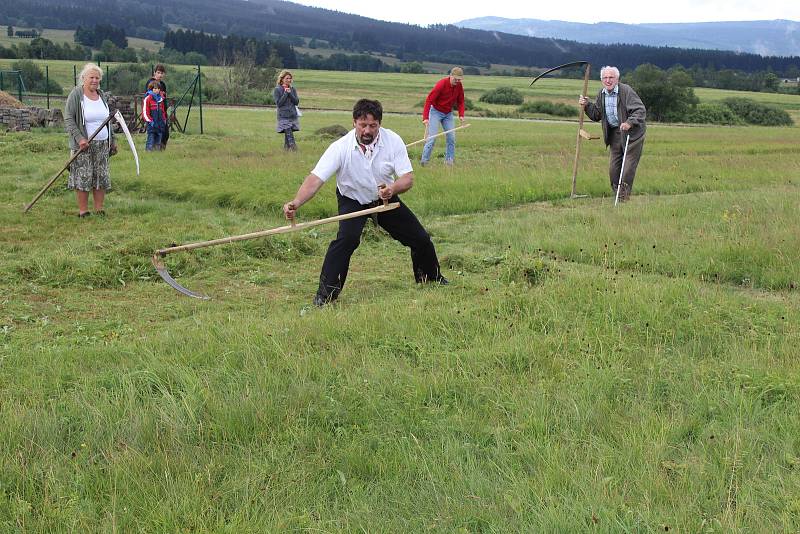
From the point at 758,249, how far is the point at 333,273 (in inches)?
157

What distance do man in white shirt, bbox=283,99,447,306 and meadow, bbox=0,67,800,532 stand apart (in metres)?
0.34

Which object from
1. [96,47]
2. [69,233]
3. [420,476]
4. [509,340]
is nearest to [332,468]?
[420,476]

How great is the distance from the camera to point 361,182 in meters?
7.22

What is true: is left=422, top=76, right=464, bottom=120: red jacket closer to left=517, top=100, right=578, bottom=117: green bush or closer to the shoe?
the shoe

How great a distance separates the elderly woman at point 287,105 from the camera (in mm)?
17047

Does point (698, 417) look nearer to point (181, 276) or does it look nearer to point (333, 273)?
point (333, 273)

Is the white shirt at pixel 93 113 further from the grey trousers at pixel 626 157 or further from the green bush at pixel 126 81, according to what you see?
the green bush at pixel 126 81

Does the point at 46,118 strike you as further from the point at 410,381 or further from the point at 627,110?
the point at 410,381

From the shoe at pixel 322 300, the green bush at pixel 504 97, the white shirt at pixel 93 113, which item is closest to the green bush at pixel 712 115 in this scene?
the green bush at pixel 504 97

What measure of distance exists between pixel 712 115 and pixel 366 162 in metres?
47.7

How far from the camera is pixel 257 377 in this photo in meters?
4.96

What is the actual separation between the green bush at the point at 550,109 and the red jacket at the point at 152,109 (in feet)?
124

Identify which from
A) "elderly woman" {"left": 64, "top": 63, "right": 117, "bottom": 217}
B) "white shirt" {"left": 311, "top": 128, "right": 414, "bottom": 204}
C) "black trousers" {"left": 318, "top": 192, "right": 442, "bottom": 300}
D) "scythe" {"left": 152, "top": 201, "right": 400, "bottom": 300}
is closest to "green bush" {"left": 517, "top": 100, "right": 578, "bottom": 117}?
"elderly woman" {"left": 64, "top": 63, "right": 117, "bottom": 217}

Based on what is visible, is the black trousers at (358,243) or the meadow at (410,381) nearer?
the meadow at (410,381)
